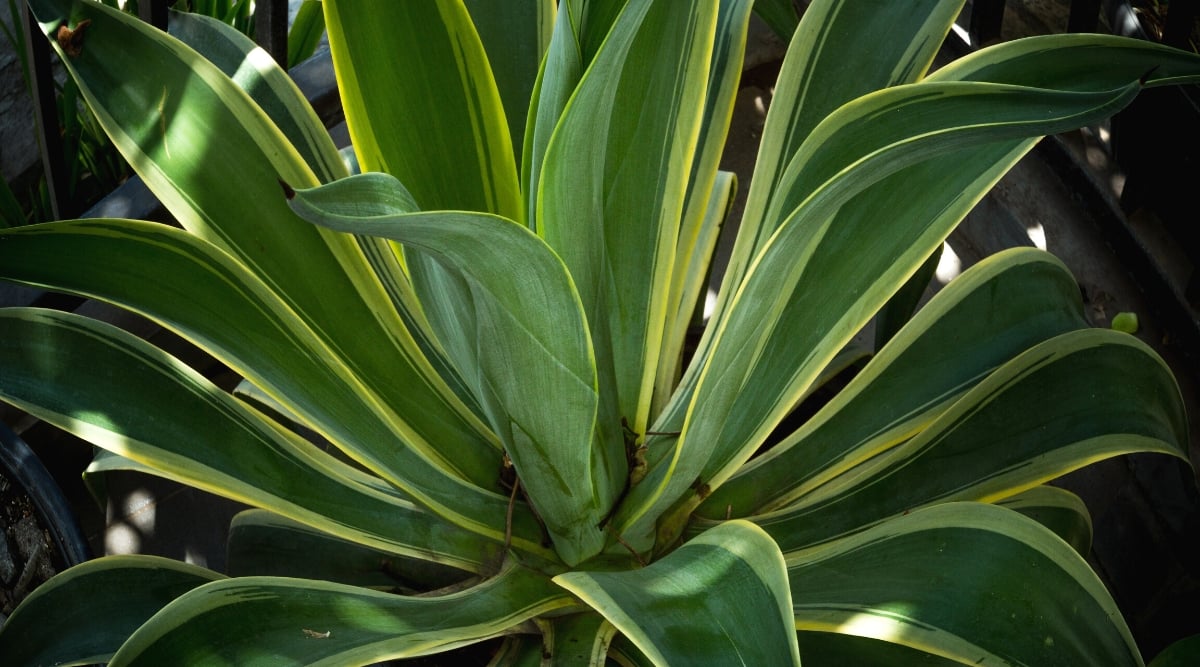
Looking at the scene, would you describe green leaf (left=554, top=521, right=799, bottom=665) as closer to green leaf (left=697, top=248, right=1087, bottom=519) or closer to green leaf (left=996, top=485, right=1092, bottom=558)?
green leaf (left=697, top=248, right=1087, bottom=519)

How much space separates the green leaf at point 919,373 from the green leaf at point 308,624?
0.23 m

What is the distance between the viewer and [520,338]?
26.2 inches

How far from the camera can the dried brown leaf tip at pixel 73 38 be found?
2.37 ft

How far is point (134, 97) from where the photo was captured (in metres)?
0.76

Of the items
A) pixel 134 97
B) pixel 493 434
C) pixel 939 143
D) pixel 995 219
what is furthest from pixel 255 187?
pixel 995 219

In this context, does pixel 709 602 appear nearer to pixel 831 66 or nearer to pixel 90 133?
pixel 831 66

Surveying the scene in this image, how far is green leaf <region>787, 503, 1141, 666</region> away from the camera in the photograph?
654 millimetres

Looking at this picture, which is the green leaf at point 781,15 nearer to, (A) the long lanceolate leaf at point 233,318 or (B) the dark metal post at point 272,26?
(A) the long lanceolate leaf at point 233,318

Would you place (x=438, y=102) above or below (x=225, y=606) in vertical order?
above

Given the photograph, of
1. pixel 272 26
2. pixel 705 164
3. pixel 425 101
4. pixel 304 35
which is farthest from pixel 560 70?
pixel 304 35

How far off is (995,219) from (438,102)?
0.84 metres

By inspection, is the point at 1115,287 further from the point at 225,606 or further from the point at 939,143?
the point at 225,606

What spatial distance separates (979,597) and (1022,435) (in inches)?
8.8

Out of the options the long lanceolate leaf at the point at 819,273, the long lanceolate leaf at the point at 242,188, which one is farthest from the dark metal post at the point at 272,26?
the long lanceolate leaf at the point at 819,273
